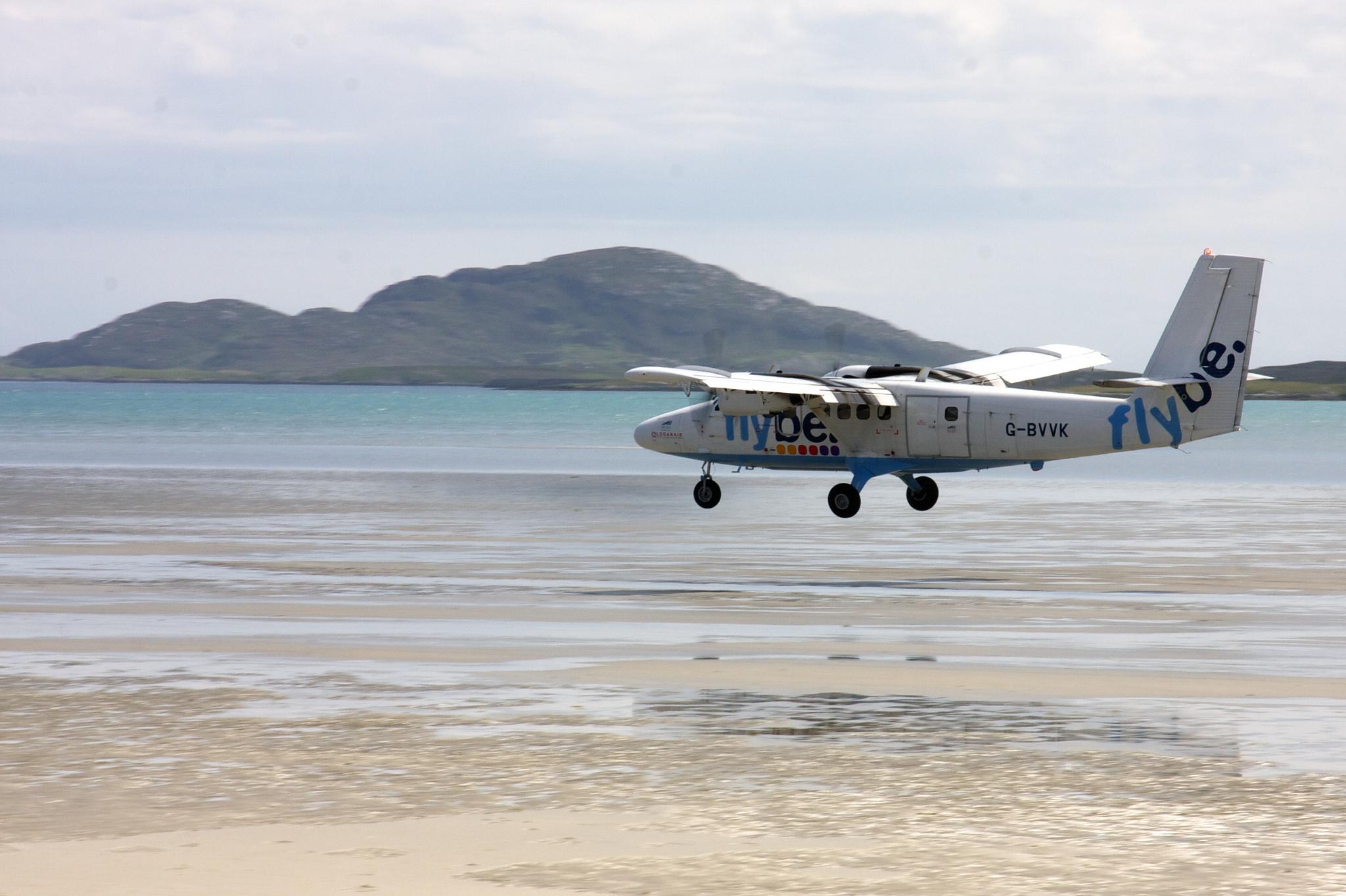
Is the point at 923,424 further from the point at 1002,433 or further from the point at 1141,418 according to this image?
the point at 1141,418

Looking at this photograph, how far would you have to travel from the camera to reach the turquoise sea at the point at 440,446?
51.7 metres

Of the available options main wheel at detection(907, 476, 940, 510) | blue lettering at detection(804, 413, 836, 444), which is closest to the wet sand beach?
blue lettering at detection(804, 413, 836, 444)

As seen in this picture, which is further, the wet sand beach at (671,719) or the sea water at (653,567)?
the sea water at (653,567)

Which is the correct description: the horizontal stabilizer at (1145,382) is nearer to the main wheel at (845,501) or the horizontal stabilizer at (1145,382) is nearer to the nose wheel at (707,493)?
the main wheel at (845,501)

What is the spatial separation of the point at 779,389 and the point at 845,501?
275 cm

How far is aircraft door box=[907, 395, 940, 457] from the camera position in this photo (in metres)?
31.8

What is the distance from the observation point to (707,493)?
3497cm

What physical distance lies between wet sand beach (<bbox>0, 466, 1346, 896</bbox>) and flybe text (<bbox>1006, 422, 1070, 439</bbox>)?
4367 mm

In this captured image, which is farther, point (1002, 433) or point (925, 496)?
point (925, 496)

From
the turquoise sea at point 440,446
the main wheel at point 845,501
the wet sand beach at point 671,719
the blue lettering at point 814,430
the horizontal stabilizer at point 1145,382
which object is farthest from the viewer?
the turquoise sea at point 440,446

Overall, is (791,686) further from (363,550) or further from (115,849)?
(363,550)

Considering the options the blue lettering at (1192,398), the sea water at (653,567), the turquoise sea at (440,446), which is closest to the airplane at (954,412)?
the blue lettering at (1192,398)

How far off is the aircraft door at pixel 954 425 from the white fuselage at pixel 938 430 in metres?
0.02

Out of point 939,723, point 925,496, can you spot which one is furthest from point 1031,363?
point 939,723
